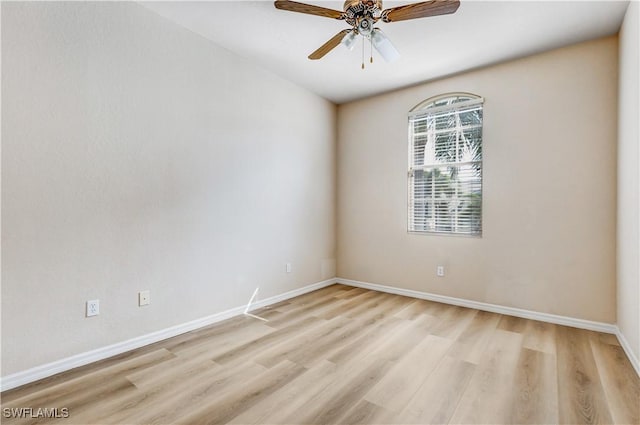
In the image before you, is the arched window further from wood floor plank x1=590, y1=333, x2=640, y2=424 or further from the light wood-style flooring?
wood floor plank x1=590, y1=333, x2=640, y2=424

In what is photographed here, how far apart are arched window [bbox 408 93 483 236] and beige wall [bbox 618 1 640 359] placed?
3.76 feet

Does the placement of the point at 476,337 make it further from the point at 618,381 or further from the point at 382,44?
the point at 382,44

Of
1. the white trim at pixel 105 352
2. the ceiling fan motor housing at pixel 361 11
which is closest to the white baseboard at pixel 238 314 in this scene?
the white trim at pixel 105 352

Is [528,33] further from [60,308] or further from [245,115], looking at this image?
[60,308]

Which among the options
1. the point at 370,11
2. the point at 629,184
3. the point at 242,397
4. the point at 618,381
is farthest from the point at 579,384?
the point at 370,11

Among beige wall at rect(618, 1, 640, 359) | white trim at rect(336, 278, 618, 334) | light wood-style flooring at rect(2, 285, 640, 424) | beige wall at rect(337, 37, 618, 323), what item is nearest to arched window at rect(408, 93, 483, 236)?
beige wall at rect(337, 37, 618, 323)

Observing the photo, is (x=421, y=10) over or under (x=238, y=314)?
over

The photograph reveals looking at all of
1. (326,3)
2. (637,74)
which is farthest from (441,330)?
(326,3)

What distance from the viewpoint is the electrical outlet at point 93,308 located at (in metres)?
2.15

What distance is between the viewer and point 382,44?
2.28 m

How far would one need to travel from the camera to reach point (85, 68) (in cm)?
213

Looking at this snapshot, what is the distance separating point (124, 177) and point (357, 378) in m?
2.25

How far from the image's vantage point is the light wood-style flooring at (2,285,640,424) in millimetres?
1627

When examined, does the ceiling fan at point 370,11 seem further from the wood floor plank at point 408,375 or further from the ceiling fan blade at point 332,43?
the wood floor plank at point 408,375
